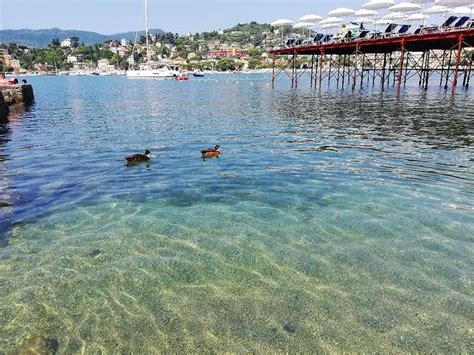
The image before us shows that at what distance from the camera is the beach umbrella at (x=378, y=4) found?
191ft

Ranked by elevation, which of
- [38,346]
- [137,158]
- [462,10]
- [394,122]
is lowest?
[38,346]

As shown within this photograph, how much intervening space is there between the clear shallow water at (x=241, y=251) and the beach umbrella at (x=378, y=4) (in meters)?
49.5

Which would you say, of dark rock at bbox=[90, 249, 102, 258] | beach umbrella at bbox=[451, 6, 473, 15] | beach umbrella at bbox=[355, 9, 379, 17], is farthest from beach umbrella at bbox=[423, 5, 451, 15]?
dark rock at bbox=[90, 249, 102, 258]

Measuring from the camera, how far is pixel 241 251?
27.0 feet

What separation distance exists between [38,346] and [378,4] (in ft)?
220

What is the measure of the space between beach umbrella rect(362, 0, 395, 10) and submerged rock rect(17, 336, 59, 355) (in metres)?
65.6

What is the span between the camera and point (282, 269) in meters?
7.54

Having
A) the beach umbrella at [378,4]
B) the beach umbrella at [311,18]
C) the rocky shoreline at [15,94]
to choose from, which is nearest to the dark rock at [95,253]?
the rocky shoreline at [15,94]

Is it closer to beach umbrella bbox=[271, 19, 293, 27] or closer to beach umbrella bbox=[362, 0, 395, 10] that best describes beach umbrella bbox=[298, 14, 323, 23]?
beach umbrella bbox=[271, 19, 293, 27]

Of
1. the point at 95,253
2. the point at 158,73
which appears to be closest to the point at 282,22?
the point at 158,73

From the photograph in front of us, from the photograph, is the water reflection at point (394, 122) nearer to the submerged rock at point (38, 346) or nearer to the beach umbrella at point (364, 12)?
Result: the submerged rock at point (38, 346)

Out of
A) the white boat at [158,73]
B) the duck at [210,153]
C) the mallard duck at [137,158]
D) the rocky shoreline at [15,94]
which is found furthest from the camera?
the white boat at [158,73]

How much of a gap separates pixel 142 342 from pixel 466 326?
5.00 meters

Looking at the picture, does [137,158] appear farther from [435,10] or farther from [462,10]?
[435,10]
